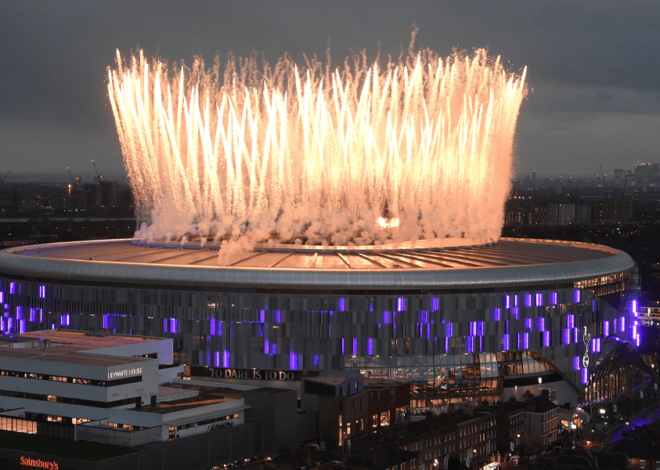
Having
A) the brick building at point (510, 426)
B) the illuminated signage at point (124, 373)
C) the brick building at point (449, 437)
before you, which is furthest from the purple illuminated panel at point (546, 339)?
the illuminated signage at point (124, 373)

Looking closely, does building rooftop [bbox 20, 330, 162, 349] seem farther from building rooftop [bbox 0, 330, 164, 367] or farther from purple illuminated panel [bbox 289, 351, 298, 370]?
purple illuminated panel [bbox 289, 351, 298, 370]

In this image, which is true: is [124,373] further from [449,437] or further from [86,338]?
[449,437]

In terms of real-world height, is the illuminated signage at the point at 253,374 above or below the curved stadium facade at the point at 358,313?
below

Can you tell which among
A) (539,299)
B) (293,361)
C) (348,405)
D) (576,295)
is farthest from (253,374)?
(576,295)

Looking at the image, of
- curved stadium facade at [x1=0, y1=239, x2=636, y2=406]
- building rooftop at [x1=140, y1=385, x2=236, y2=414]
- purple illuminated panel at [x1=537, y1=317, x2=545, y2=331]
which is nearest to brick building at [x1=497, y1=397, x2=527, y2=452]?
curved stadium facade at [x1=0, y1=239, x2=636, y2=406]

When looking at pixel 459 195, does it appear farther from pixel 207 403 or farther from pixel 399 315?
pixel 207 403

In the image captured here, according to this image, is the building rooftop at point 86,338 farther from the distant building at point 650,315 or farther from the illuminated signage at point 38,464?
the distant building at point 650,315
